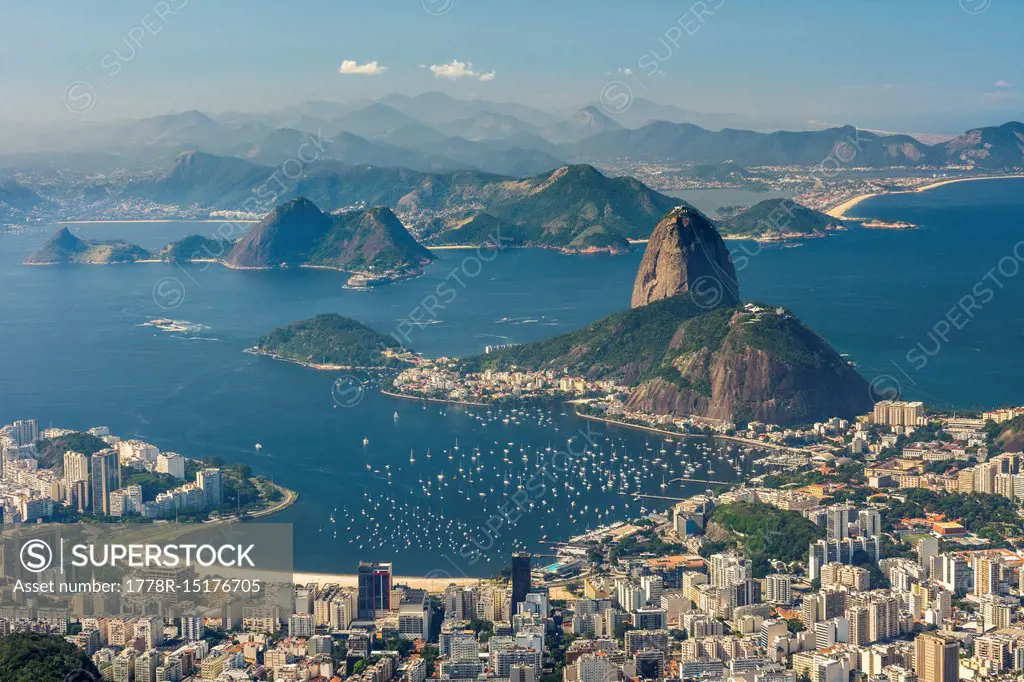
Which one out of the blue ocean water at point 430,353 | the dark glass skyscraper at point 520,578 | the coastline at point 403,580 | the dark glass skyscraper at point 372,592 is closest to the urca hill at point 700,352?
the blue ocean water at point 430,353

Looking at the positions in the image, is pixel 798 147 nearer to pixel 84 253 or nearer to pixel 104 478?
pixel 84 253

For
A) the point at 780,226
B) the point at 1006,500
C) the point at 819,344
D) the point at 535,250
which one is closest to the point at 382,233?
the point at 535,250

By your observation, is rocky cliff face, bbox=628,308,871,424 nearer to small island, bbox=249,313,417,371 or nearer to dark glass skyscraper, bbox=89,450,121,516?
small island, bbox=249,313,417,371

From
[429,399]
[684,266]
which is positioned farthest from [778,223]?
[429,399]

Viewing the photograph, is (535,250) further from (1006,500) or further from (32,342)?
(1006,500)

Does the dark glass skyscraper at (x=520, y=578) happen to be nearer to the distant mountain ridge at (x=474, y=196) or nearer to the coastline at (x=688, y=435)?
the coastline at (x=688, y=435)
